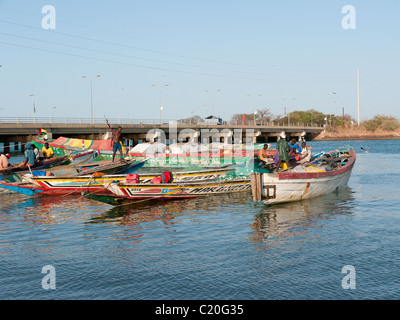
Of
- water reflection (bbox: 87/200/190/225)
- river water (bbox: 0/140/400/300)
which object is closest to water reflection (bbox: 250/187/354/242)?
river water (bbox: 0/140/400/300)

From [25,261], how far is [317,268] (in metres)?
8.02

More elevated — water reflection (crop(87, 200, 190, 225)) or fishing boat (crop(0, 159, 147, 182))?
fishing boat (crop(0, 159, 147, 182))

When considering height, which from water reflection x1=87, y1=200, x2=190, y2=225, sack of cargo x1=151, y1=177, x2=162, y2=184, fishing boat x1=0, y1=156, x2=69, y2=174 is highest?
fishing boat x1=0, y1=156, x2=69, y2=174

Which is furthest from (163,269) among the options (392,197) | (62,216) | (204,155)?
Answer: (204,155)

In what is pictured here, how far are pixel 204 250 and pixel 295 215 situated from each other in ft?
19.7

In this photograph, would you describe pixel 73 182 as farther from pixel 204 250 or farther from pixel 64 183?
pixel 204 250

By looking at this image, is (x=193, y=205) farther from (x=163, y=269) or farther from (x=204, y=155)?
(x=204, y=155)

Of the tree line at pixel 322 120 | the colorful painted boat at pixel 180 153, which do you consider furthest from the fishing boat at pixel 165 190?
the tree line at pixel 322 120

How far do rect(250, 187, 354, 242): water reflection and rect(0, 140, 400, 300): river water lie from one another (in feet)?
0.15

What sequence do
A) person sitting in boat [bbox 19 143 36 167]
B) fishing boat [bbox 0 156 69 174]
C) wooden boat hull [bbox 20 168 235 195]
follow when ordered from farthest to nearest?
person sitting in boat [bbox 19 143 36 167]
fishing boat [bbox 0 156 69 174]
wooden boat hull [bbox 20 168 235 195]

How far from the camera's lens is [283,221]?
16531 millimetres

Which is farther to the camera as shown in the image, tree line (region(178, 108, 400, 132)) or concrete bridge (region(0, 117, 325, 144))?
tree line (region(178, 108, 400, 132))

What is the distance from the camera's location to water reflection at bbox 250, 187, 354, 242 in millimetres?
14773

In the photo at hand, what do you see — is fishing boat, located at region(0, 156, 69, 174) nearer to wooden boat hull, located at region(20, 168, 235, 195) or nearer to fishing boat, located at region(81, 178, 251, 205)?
wooden boat hull, located at region(20, 168, 235, 195)
